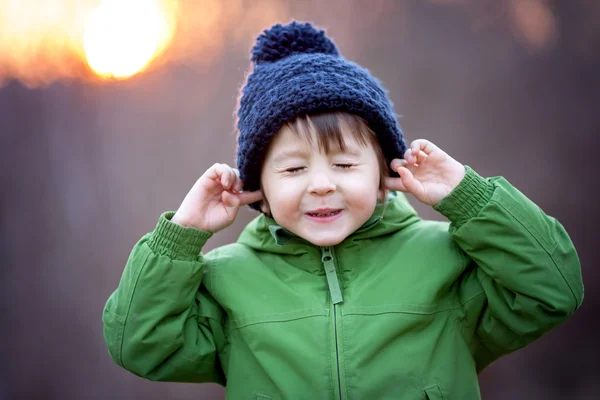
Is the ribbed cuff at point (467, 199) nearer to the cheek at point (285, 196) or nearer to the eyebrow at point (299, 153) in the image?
the eyebrow at point (299, 153)

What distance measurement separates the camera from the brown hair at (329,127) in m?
1.52

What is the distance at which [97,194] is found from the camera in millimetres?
3111

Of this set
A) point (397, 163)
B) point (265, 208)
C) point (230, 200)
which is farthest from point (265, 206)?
point (397, 163)

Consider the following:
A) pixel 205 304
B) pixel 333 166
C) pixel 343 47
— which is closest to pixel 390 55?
pixel 343 47

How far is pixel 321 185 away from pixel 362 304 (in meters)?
0.36

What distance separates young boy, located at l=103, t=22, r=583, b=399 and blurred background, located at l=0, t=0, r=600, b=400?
1398 millimetres

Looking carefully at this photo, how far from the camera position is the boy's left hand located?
1.58m

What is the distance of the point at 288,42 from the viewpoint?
1777mm

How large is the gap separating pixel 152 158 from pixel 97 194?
376mm

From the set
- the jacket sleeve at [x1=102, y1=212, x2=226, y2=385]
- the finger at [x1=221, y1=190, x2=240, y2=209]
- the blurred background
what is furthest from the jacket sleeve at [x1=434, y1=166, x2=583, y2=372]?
the blurred background

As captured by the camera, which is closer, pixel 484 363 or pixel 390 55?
pixel 484 363

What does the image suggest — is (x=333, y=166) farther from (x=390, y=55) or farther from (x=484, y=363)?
(x=390, y=55)

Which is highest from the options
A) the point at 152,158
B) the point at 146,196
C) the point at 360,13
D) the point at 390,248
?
the point at 360,13

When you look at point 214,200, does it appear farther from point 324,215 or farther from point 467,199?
point 467,199
